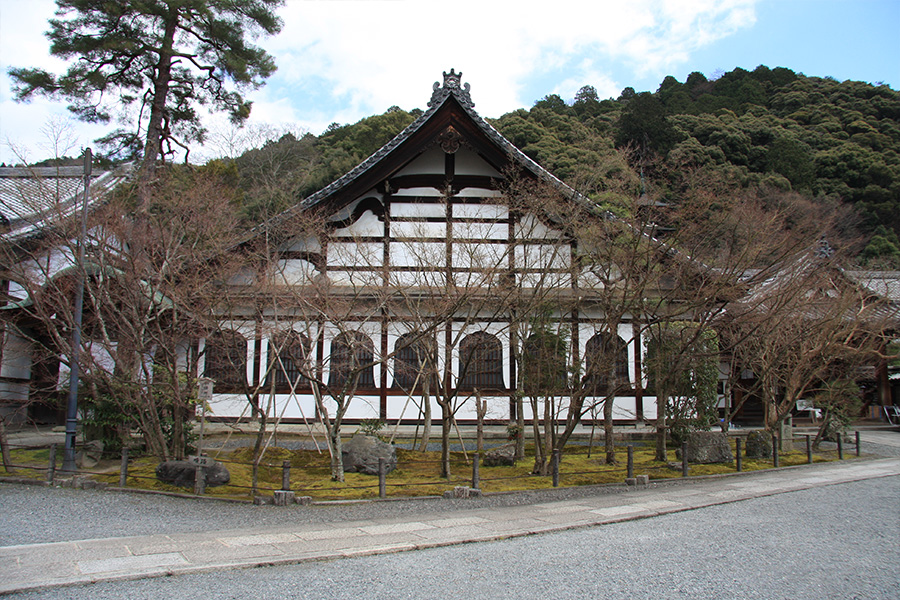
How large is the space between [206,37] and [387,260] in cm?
841

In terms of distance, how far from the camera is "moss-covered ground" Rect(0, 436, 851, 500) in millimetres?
10938

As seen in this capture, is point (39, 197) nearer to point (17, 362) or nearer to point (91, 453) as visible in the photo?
point (91, 453)

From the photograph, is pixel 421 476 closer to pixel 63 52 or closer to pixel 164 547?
pixel 164 547

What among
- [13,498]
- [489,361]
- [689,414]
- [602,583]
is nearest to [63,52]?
[13,498]

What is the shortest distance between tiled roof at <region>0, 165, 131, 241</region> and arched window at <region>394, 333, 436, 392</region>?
24.1ft

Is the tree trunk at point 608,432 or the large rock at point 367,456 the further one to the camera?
the tree trunk at point 608,432

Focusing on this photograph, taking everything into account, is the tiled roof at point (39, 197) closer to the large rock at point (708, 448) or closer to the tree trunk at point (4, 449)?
the tree trunk at point (4, 449)

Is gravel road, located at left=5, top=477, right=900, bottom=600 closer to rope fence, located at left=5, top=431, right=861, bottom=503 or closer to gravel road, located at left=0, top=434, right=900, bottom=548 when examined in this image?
gravel road, located at left=0, top=434, right=900, bottom=548

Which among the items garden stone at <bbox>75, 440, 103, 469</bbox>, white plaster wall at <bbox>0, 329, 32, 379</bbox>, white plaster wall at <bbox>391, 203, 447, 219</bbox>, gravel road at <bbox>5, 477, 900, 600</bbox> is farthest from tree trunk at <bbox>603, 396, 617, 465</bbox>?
white plaster wall at <bbox>0, 329, 32, 379</bbox>

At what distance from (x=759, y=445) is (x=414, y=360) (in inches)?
370

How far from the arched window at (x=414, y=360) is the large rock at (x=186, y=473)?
3.94m

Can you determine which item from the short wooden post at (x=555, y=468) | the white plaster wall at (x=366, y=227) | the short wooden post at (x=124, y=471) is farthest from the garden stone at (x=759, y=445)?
the short wooden post at (x=124, y=471)

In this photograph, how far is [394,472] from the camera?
12367 mm

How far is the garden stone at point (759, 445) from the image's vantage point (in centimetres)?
1572
